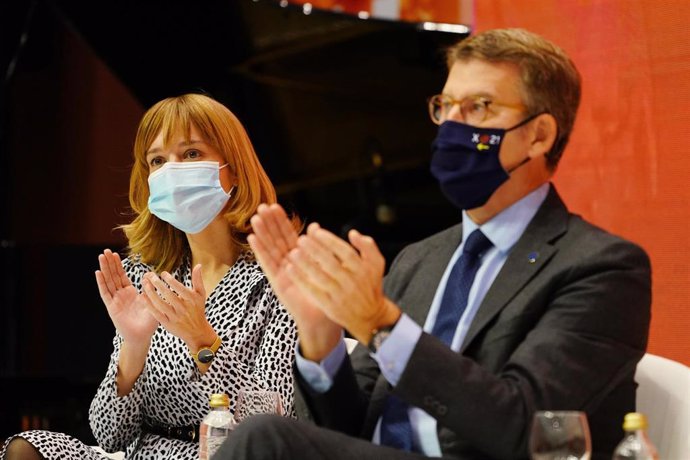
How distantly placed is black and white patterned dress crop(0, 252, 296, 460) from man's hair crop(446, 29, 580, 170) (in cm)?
99

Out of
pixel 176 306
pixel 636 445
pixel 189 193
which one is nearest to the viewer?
pixel 636 445

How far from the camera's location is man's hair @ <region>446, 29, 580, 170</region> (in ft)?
8.31

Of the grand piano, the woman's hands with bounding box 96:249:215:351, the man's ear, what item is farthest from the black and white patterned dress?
the grand piano

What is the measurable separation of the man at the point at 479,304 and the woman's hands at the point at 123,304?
2.33ft

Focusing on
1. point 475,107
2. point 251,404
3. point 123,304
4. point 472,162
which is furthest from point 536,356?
point 123,304

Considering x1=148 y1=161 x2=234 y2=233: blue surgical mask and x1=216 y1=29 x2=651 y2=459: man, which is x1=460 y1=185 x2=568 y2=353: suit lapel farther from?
x1=148 y1=161 x2=234 y2=233: blue surgical mask

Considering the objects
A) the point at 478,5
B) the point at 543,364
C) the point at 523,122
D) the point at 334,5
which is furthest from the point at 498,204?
the point at 334,5

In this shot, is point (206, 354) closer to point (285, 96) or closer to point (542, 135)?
point (542, 135)

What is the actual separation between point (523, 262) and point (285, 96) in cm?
447

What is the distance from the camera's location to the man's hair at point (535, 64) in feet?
8.31

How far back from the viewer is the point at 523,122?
254cm

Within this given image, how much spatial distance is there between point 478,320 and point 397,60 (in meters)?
4.45

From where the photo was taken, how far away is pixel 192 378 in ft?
10.3

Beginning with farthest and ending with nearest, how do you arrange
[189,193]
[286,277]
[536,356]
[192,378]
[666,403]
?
[189,193] < [192,378] < [666,403] < [286,277] < [536,356]
